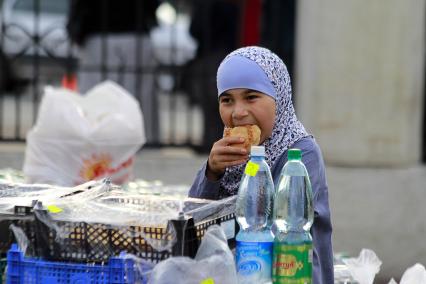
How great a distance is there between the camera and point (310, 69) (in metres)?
7.03

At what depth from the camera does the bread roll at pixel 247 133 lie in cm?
321

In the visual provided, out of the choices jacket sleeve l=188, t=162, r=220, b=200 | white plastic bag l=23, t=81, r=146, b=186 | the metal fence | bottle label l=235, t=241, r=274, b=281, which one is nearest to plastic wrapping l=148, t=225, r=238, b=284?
bottle label l=235, t=241, r=274, b=281

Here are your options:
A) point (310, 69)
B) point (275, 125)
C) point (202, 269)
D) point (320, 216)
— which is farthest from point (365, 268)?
point (310, 69)

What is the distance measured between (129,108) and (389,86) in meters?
2.26

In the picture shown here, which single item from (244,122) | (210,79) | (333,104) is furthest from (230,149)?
(210,79)

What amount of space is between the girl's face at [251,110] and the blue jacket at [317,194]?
0.13 m

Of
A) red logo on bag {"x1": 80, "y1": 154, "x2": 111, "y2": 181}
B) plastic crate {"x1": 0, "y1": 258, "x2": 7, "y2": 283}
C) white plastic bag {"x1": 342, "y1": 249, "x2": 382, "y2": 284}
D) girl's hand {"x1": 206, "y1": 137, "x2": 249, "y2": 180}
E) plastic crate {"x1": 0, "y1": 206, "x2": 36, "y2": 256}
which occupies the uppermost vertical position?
girl's hand {"x1": 206, "y1": 137, "x2": 249, "y2": 180}

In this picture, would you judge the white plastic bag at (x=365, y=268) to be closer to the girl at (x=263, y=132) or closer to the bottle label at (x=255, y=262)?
the girl at (x=263, y=132)

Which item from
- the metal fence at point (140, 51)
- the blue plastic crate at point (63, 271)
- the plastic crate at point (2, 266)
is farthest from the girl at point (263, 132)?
the metal fence at point (140, 51)

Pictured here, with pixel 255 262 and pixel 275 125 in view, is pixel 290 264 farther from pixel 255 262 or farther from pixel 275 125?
pixel 275 125

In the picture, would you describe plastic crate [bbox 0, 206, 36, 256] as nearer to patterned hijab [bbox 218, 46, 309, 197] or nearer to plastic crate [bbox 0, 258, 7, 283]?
plastic crate [bbox 0, 258, 7, 283]

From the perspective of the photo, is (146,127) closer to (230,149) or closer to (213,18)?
(213,18)

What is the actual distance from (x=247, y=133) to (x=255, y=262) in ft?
1.92

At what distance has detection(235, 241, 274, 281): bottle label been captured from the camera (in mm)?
2807
